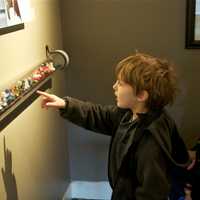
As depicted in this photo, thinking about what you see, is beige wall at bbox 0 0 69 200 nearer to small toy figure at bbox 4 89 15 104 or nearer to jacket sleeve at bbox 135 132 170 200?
small toy figure at bbox 4 89 15 104

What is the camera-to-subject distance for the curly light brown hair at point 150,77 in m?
1.50

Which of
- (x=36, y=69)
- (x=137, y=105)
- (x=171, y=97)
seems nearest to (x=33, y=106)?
(x=36, y=69)

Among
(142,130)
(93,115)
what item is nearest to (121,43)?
(93,115)

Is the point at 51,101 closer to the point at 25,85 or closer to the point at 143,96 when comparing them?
the point at 25,85

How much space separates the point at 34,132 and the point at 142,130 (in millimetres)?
517

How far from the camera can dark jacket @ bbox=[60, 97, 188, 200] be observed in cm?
151

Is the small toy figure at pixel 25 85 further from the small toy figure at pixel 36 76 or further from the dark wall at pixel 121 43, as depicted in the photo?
the dark wall at pixel 121 43

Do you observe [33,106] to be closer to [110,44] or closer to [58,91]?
[58,91]

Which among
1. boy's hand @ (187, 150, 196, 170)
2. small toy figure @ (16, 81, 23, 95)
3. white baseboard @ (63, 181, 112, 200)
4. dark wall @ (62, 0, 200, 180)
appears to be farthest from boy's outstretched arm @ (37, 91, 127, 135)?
white baseboard @ (63, 181, 112, 200)

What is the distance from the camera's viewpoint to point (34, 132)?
5.95 ft

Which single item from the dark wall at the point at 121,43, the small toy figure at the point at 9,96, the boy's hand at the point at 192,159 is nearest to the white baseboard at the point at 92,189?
the dark wall at the point at 121,43

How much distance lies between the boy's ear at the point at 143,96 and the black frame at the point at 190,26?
76cm

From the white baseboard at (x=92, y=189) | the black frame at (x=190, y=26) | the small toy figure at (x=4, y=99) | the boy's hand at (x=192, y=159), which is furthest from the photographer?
the white baseboard at (x=92, y=189)

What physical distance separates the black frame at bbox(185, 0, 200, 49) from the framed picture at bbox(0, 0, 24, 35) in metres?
0.93
